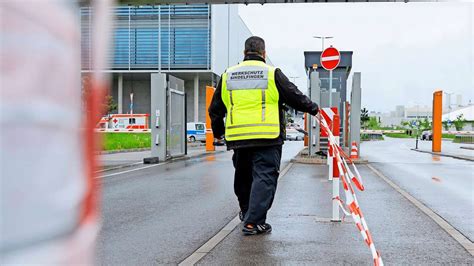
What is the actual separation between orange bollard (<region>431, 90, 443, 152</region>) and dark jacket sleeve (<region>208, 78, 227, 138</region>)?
23.1 meters

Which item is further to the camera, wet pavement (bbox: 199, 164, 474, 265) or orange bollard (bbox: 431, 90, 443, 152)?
orange bollard (bbox: 431, 90, 443, 152)

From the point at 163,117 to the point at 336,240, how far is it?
12407 mm

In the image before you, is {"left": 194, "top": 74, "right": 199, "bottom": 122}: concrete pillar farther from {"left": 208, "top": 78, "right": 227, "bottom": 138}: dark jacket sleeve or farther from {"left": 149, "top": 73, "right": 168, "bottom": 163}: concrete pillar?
{"left": 208, "top": 78, "right": 227, "bottom": 138}: dark jacket sleeve

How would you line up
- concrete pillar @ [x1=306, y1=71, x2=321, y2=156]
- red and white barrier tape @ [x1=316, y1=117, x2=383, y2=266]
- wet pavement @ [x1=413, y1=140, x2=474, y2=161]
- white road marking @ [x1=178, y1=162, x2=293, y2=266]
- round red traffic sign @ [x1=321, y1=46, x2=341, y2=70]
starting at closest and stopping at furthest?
1. red and white barrier tape @ [x1=316, y1=117, x2=383, y2=266]
2. white road marking @ [x1=178, y1=162, x2=293, y2=266]
3. round red traffic sign @ [x1=321, y1=46, x2=341, y2=70]
4. concrete pillar @ [x1=306, y1=71, x2=321, y2=156]
5. wet pavement @ [x1=413, y1=140, x2=474, y2=161]

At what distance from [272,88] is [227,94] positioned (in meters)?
0.48

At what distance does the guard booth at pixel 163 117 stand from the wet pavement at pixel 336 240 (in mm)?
9545

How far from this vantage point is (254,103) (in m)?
5.34

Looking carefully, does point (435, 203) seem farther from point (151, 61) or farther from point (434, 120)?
point (151, 61)

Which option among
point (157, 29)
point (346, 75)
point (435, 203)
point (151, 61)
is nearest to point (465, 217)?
point (435, 203)

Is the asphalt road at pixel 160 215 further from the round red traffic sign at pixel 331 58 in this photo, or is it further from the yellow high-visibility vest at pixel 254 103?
the round red traffic sign at pixel 331 58

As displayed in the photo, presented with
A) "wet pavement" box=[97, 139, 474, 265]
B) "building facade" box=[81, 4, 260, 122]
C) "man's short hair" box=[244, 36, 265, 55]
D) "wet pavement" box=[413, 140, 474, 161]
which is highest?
"building facade" box=[81, 4, 260, 122]

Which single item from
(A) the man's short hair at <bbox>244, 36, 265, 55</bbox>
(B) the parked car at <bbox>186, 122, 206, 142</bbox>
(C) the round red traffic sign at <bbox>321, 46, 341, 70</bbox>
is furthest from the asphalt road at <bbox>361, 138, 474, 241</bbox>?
(B) the parked car at <bbox>186, 122, 206, 142</bbox>

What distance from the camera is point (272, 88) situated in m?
5.33

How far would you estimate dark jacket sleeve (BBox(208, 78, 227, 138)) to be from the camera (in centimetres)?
570
